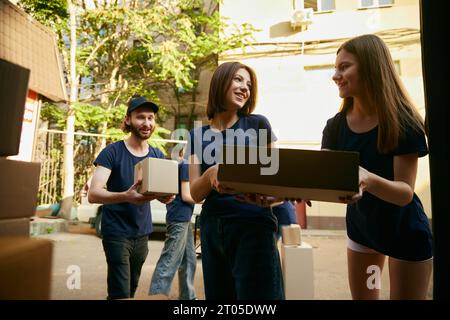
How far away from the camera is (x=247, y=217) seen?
77 cm

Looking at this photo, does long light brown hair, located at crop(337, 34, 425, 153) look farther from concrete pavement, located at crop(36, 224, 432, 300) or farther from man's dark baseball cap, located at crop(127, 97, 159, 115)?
man's dark baseball cap, located at crop(127, 97, 159, 115)

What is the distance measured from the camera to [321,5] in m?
1.76

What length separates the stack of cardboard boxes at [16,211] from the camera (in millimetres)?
594

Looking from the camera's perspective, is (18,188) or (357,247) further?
(357,247)

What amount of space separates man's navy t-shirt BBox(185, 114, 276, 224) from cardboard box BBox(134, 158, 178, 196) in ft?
0.56

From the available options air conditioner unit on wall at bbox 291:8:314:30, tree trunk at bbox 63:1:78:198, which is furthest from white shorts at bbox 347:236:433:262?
tree trunk at bbox 63:1:78:198

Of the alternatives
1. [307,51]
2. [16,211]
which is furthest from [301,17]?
[16,211]

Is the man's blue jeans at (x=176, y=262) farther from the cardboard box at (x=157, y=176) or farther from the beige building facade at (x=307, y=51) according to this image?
the beige building facade at (x=307, y=51)

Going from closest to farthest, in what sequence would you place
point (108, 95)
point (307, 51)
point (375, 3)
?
point (375, 3) → point (307, 51) → point (108, 95)

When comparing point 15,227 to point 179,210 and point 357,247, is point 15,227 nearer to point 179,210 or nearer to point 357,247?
point 357,247

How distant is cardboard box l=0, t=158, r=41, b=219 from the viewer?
0.60 meters

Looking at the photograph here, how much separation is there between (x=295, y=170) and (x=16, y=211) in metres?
0.61

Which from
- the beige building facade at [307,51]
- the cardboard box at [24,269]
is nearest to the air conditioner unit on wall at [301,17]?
the beige building facade at [307,51]

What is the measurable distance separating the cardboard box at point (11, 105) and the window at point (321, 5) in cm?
154
